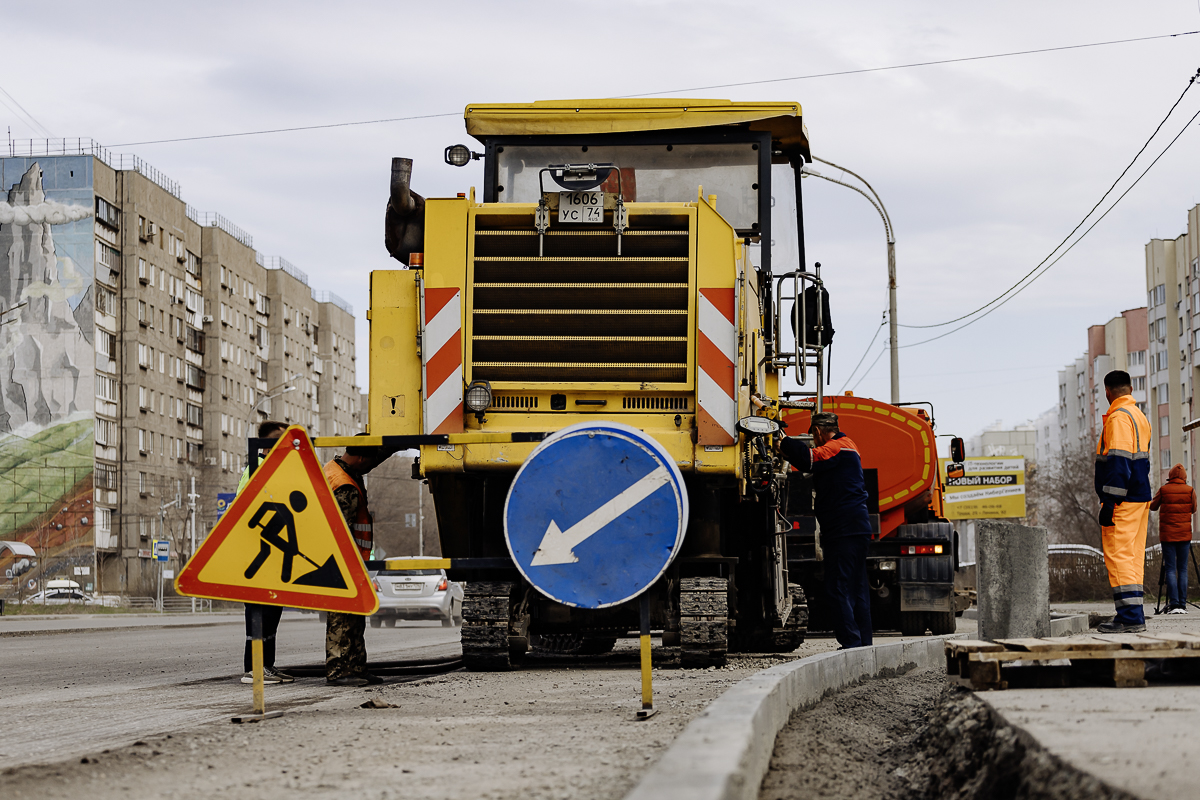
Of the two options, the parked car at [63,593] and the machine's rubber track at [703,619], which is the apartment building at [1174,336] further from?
the machine's rubber track at [703,619]

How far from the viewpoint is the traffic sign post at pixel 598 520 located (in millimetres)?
6520

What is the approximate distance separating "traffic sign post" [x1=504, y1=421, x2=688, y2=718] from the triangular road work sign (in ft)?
Result: 2.90

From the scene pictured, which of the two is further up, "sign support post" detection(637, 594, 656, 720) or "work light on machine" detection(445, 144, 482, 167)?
"work light on machine" detection(445, 144, 482, 167)

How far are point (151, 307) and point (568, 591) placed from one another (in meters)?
83.7

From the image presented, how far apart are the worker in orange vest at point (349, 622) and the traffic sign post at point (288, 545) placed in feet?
7.58

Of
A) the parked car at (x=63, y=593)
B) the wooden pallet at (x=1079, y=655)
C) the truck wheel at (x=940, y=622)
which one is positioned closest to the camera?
the wooden pallet at (x=1079, y=655)

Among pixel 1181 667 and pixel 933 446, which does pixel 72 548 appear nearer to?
pixel 933 446

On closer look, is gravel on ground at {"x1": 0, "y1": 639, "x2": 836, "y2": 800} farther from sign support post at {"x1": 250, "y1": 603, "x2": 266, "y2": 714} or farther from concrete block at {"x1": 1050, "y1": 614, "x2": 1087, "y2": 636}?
concrete block at {"x1": 1050, "y1": 614, "x2": 1087, "y2": 636}

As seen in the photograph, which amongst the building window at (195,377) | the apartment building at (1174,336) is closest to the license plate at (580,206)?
the apartment building at (1174,336)

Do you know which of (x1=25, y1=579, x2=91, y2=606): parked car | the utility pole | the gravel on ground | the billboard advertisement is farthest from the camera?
the utility pole

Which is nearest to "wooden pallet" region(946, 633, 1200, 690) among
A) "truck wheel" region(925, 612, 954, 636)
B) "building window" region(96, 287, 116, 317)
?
"truck wheel" region(925, 612, 954, 636)

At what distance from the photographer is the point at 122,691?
9.91 m

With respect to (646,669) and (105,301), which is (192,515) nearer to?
(105,301)

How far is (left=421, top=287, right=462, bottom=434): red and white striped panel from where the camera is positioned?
9641mm
